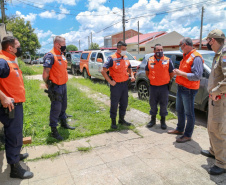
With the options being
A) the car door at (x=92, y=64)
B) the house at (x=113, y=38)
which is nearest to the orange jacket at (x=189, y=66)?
the car door at (x=92, y=64)

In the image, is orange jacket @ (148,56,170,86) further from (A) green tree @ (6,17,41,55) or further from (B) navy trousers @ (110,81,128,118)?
(A) green tree @ (6,17,41,55)

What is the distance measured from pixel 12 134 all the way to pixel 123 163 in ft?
5.38

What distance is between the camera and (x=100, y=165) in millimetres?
2883

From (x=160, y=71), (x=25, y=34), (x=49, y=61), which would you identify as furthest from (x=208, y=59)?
(x=25, y=34)

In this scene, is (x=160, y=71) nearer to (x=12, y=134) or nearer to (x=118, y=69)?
(x=118, y=69)

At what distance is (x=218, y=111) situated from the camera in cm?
263

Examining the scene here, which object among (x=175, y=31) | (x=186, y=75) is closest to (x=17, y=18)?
(x=175, y=31)

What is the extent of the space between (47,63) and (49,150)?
154 centimetres

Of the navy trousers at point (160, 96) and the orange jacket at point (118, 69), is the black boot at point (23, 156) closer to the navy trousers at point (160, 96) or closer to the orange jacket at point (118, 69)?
A: the orange jacket at point (118, 69)

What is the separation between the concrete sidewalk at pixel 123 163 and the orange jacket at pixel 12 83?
3.64 ft

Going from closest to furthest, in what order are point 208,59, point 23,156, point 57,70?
1. point 23,156
2. point 57,70
3. point 208,59

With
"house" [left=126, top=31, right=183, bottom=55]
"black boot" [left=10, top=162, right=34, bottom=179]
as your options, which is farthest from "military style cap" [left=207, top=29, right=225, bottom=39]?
"house" [left=126, top=31, right=183, bottom=55]

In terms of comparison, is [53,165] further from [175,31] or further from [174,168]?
[175,31]

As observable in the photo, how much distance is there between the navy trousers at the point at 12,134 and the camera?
254 centimetres
